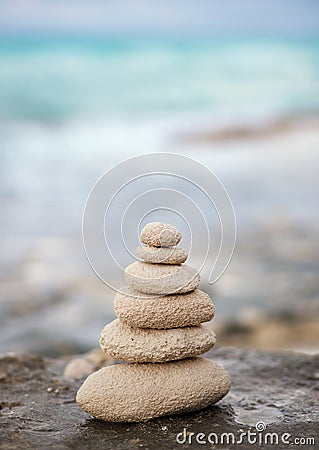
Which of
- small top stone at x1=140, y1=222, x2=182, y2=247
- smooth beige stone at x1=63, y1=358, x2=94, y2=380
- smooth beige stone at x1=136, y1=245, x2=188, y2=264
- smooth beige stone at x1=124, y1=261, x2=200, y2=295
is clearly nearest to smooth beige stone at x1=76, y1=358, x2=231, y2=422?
smooth beige stone at x1=124, y1=261, x2=200, y2=295

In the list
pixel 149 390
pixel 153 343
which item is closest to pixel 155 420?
pixel 149 390

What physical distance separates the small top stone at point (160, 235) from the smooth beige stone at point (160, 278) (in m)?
0.15

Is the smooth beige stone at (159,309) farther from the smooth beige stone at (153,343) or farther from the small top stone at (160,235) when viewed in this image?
the small top stone at (160,235)

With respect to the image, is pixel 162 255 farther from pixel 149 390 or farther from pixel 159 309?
pixel 149 390

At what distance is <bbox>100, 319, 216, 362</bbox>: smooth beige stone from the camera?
4.29 metres

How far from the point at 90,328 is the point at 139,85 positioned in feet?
76.7

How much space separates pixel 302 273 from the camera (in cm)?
1186

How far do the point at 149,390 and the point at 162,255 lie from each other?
855 millimetres

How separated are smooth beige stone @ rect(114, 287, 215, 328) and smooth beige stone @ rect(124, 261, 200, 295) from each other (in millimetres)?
51

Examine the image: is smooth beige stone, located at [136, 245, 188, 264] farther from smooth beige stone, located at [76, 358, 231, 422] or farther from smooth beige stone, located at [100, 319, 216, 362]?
smooth beige stone, located at [76, 358, 231, 422]

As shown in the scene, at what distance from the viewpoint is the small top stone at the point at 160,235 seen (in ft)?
14.1

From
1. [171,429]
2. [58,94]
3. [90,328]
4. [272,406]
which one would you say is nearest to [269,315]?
[90,328]

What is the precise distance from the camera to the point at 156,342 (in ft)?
14.1

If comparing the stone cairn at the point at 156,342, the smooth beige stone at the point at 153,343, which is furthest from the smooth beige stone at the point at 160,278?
the smooth beige stone at the point at 153,343
